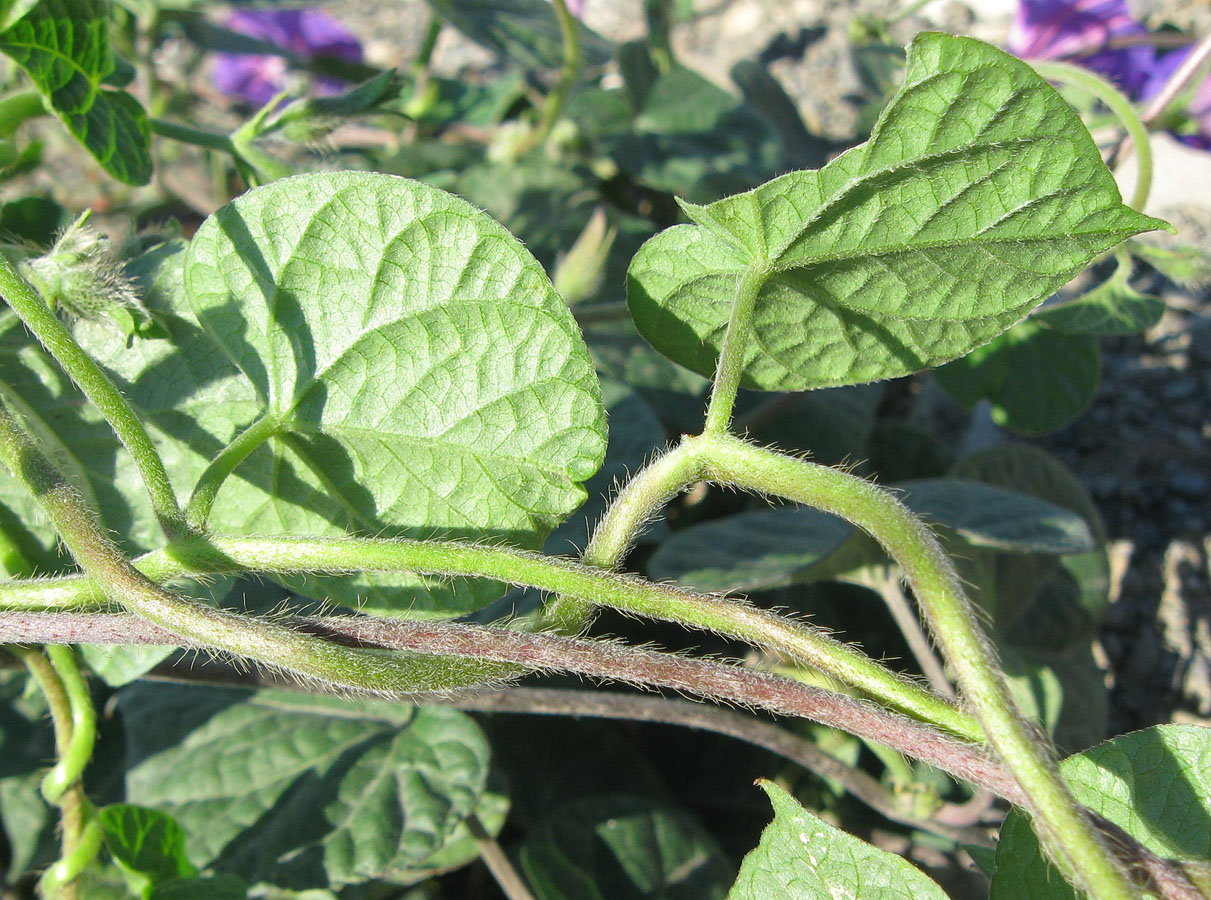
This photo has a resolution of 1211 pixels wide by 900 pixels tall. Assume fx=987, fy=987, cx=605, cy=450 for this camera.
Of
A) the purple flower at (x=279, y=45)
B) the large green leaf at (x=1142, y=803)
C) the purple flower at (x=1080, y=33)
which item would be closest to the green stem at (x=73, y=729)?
the large green leaf at (x=1142, y=803)

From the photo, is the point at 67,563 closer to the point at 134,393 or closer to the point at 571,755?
the point at 134,393

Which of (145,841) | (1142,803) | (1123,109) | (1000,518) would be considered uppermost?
(1123,109)

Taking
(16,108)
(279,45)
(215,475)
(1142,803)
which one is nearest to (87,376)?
(215,475)

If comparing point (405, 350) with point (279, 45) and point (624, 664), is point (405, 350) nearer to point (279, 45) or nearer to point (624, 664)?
point (624, 664)

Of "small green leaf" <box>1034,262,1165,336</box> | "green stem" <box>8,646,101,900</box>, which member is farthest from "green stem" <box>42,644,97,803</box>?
"small green leaf" <box>1034,262,1165,336</box>

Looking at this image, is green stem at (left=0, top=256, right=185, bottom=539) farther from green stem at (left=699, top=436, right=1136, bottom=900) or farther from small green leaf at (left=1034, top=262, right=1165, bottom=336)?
small green leaf at (left=1034, top=262, right=1165, bottom=336)

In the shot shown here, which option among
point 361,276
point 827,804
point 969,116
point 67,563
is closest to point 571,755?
point 827,804
